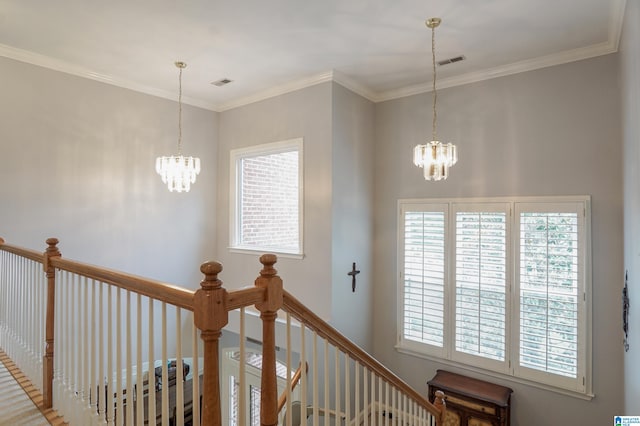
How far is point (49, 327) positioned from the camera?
7.11ft

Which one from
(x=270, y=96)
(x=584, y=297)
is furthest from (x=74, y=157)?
(x=584, y=297)

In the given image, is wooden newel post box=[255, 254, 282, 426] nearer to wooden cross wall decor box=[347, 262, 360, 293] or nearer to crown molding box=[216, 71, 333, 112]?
wooden cross wall decor box=[347, 262, 360, 293]

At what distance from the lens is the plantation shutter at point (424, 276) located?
4203 millimetres

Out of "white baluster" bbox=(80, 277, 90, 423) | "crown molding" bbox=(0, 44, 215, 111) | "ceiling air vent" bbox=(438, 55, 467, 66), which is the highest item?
"ceiling air vent" bbox=(438, 55, 467, 66)

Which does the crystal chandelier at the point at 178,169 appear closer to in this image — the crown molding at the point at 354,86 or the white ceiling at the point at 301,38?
the white ceiling at the point at 301,38

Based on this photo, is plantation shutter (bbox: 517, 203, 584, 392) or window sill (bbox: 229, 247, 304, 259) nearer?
plantation shutter (bbox: 517, 203, 584, 392)

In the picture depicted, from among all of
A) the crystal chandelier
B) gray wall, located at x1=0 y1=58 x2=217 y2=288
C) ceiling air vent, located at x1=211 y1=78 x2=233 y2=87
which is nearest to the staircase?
gray wall, located at x1=0 y1=58 x2=217 y2=288

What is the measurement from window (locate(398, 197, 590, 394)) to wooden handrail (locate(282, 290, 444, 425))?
5.66ft

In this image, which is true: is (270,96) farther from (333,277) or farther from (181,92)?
(333,277)

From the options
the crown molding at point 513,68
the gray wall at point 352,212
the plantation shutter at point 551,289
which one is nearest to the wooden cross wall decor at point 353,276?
the gray wall at point 352,212

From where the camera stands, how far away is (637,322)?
2.15m

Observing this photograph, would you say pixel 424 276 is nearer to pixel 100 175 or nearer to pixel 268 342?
pixel 268 342

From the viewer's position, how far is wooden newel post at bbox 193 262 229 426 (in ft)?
3.88

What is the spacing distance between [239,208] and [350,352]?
365cm
